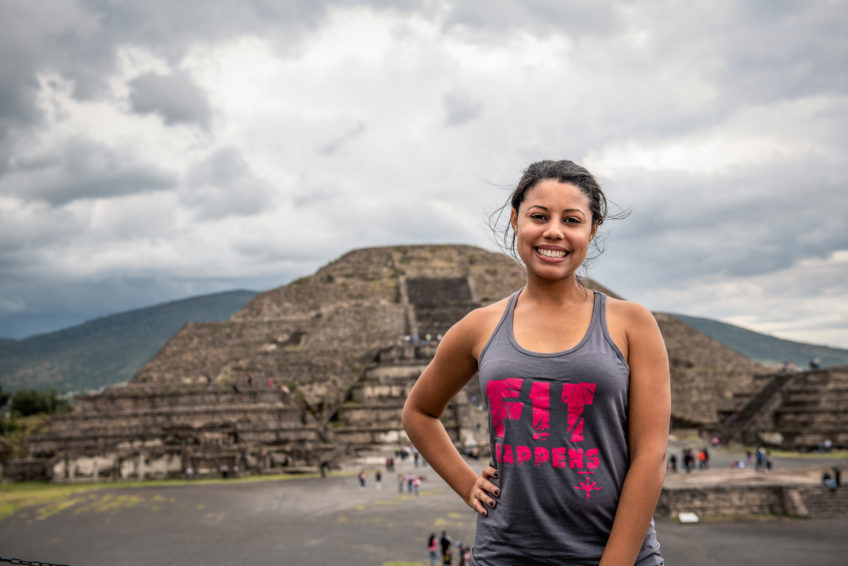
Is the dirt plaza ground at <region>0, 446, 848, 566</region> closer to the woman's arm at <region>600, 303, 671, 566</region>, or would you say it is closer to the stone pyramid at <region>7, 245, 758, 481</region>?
the stone pyramid at <region>7, 245, 758, 481</region>

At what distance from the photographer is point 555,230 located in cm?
258

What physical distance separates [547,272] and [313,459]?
26846mm

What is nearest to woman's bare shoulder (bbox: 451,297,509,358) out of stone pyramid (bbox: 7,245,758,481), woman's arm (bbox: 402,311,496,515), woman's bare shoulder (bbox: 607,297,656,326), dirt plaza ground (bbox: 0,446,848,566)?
woman's arm (bbox: 402,311,496,515)

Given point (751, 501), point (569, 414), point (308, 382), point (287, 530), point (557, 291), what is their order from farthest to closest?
point (308, 382), point (751, 501), point (287, 530), point (557, 291), point (569, 414)

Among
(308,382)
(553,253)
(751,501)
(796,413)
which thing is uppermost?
(553,253)

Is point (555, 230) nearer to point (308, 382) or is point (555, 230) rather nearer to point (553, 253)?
point (553, 253)

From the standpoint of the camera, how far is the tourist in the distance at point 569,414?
2.42 m

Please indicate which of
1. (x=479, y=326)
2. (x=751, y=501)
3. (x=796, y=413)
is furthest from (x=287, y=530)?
(x=796, y=413)

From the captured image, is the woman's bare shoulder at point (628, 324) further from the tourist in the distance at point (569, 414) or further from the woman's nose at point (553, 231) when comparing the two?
the woman's nose at point (553, 231)

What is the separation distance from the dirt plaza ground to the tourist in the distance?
12690 millimetres

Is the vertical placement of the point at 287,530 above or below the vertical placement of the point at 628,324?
below

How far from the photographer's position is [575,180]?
2627 mm

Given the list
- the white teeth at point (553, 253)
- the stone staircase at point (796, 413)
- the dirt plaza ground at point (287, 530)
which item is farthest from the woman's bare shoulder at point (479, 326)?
the stone staircase at point (796, 413)

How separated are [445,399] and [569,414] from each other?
62 centimetres
